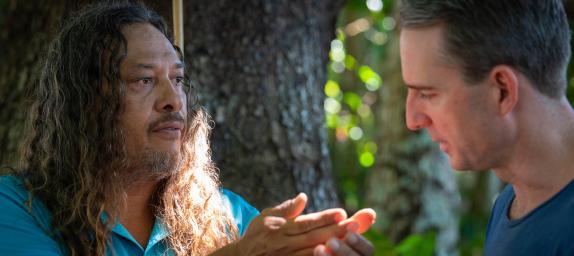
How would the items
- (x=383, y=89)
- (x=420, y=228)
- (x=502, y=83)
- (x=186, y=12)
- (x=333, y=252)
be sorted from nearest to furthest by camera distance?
1. (x=502, y=83)
2. (x=333, y=252)
3. (x=186, y=12)
4. (x=420, y=228)
5. (x=383, y=89)

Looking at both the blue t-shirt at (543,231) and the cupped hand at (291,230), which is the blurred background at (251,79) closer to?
the cupped hand at (291,230)

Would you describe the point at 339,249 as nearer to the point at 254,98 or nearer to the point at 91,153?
the point at 91,153

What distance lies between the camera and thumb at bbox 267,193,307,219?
2402 mm

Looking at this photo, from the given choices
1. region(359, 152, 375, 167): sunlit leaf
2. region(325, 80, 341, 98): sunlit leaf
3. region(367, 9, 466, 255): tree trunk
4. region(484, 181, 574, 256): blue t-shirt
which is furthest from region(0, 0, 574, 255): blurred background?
region(325, 80, 341, 98): sunlit leaf

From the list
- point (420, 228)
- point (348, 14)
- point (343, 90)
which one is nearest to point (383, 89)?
point (420, 228)

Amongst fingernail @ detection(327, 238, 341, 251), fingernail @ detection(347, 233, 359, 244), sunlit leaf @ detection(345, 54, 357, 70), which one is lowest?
fingernail @ detection(327, 238, 341, 251)

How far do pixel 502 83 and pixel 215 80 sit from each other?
192 centimetres

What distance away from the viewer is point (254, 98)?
12.4ft

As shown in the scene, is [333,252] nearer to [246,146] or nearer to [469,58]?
[469,58]

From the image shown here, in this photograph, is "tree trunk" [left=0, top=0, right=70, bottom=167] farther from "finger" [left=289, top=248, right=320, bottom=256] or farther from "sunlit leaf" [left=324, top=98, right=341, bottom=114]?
"sunlit leaf" [left=324, top=98, right=341, bottom=114]

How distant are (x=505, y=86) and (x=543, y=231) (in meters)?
0.35

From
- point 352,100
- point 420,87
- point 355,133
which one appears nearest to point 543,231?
point 420,87

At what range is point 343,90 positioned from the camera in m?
9.61

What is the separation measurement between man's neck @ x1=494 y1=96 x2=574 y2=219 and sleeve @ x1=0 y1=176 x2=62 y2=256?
1393mm
